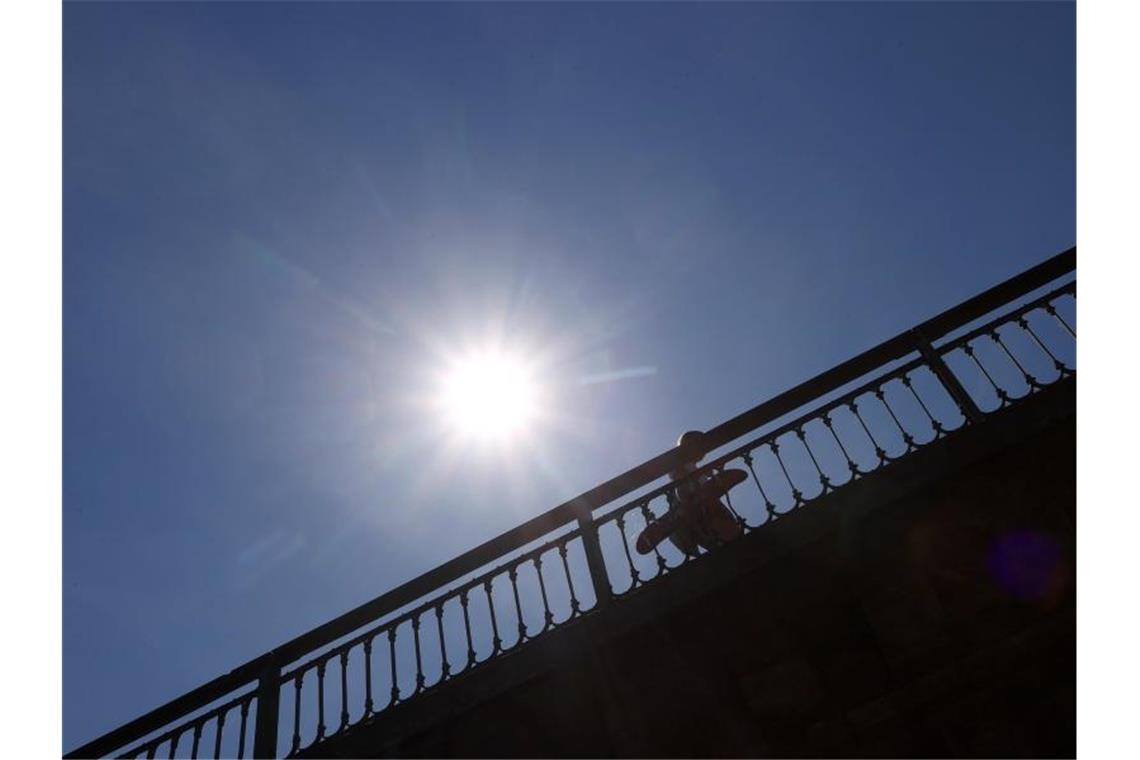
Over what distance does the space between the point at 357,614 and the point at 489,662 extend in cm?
146

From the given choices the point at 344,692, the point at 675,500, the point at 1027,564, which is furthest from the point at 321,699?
the point at 1027,564

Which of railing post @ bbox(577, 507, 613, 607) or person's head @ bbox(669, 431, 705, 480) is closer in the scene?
railing post @ bbox(577, 507, 613, 607)

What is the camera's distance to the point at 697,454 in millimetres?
6270

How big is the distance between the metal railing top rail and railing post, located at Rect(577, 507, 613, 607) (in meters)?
0.03

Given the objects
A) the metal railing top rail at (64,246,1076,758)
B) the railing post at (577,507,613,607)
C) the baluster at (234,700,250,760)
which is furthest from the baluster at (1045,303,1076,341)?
the baluster at (234,700,250,760)

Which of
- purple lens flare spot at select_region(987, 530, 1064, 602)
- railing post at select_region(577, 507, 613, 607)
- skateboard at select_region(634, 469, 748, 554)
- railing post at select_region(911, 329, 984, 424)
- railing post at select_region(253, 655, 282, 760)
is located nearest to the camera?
purple lens flare spot at select_region(987, 530, 1064, 602)

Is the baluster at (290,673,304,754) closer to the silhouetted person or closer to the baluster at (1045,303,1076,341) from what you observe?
the silhouetted person

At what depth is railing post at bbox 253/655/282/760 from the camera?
6047 millimetres

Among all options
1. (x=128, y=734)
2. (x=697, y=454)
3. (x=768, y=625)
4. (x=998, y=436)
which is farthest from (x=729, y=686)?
(x=128, y=734)

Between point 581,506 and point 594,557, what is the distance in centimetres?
48

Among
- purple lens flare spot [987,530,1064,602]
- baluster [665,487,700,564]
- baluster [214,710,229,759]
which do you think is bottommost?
purple lens flare spot [987,530,1064,602]

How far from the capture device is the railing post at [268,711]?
19.8 ft

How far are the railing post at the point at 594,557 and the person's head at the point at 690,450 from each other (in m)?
0.88

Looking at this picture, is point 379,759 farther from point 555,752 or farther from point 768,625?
point 768,625
